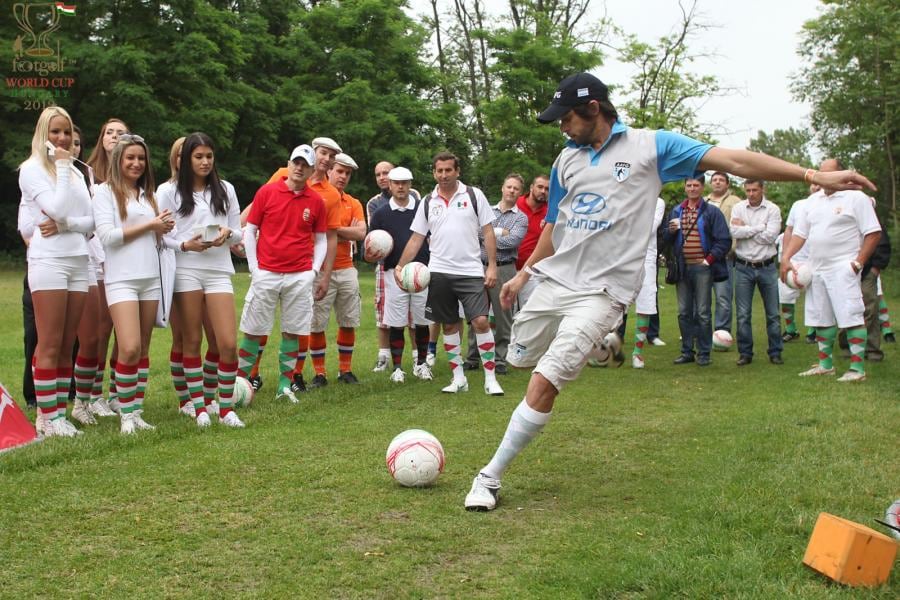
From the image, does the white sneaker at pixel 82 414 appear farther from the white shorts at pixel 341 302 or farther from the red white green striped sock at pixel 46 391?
the white shorts at pixel 341 302

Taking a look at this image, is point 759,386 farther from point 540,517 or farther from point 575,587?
point 575,587

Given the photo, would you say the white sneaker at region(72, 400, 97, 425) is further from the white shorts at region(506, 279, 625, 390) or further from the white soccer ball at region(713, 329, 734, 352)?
the white soccer ball at region(713, 329, 734, 352)

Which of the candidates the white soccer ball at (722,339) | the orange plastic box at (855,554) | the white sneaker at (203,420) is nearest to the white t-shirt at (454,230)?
the white sneaker at (203,420)


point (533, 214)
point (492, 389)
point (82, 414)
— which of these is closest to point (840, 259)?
point (533, 214)

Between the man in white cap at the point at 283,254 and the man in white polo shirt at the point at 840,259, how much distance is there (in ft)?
18.0

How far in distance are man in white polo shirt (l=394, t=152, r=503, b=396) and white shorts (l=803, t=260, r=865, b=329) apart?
3603mm

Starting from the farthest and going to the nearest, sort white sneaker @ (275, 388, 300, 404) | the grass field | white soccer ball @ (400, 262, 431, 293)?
white soccer ball @ (400, 262, 431, 293) < white sneaker @ (275, 388, 300, 404) < the grass field

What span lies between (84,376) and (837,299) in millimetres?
7718

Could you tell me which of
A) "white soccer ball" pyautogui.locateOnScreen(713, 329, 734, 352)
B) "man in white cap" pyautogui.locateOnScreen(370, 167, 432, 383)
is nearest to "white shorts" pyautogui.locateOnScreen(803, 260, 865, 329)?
"white soccer ball" pyautogui.locateOnScreen(713, 329, 734, 352)

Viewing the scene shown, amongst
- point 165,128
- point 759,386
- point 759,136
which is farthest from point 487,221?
point 759,136

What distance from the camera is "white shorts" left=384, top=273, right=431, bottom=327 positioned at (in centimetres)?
1109

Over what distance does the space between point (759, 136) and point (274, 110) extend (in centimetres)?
8540

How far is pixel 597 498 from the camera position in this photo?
558 centimetres

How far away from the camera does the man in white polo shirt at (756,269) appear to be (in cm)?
1230
